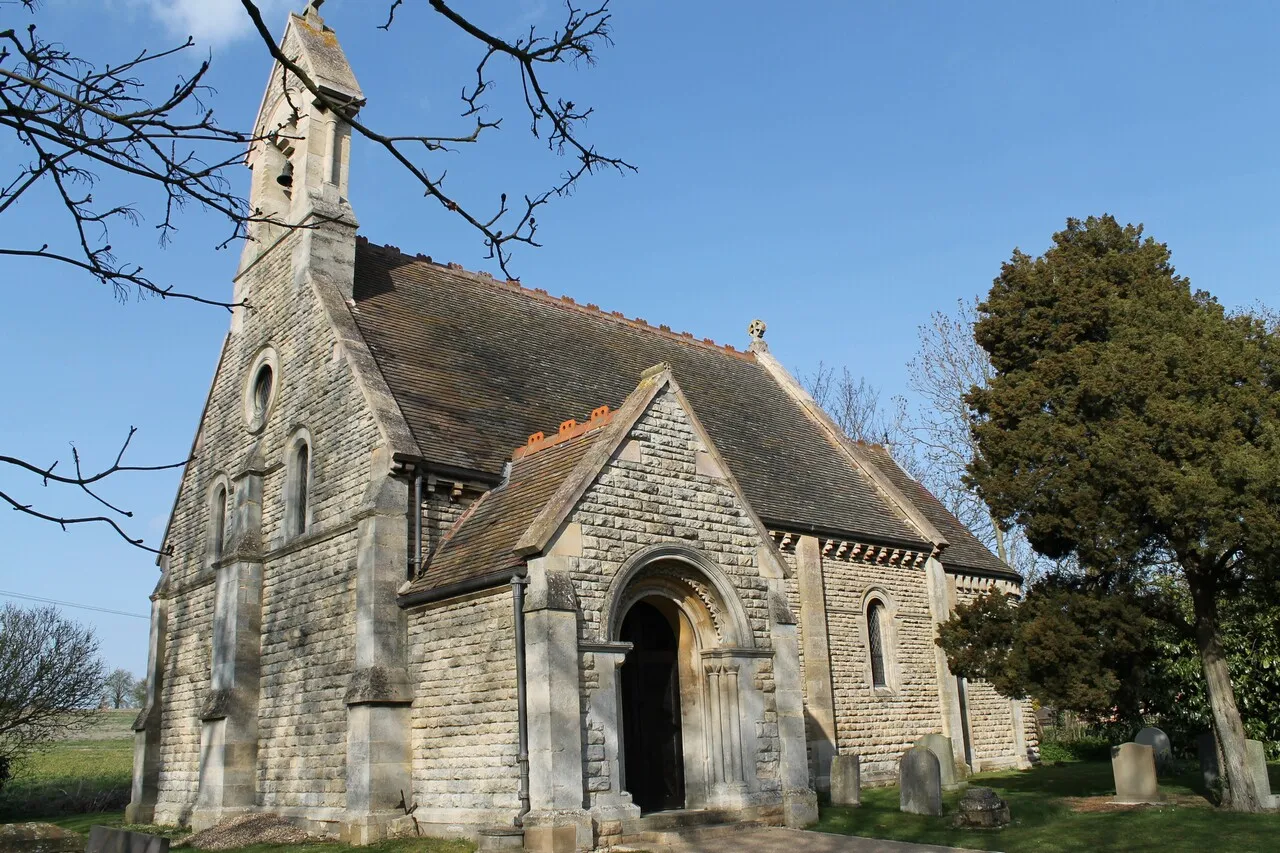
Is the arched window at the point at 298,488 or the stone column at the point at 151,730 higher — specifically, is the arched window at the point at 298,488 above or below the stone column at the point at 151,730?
above

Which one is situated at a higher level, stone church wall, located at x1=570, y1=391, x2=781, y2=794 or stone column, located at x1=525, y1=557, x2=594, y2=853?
stone church wall, located at x1=570, y1=391, x2=781, y2=794

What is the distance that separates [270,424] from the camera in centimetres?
2014

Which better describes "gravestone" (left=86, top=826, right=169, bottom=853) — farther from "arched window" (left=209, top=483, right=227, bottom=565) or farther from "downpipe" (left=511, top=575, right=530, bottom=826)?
"arched window" (left=209, top=483, right=227, bottom=565)

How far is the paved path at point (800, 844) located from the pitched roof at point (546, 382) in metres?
6.81

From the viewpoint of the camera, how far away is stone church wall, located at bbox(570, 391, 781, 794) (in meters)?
13.7

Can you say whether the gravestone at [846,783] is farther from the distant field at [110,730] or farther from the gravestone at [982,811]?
the distant field at [110,730]

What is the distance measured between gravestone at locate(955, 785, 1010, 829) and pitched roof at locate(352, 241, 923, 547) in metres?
7.16

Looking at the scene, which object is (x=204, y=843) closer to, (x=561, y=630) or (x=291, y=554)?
(x=291, y=554)

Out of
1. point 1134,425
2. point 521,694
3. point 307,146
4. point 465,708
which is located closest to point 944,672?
point 1134,425

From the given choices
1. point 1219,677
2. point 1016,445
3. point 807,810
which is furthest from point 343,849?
point 1219,677

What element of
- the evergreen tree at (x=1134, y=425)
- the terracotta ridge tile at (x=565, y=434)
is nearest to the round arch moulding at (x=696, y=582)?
the terracotta ridge tile at (x=565, y=434)

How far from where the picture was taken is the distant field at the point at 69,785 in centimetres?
2808

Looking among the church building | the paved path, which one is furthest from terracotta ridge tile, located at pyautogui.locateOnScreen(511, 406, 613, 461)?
the paved path

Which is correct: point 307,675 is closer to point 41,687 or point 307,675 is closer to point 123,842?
point 123,842
